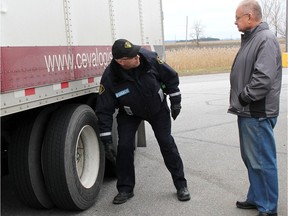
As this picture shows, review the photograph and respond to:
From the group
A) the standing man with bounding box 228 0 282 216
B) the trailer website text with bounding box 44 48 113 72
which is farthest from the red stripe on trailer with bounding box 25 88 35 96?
the standing man with bounding box 228 0 282 216

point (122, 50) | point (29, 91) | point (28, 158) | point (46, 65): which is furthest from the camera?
point (122, 50)

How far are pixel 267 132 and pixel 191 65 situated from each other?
2441 centimetres

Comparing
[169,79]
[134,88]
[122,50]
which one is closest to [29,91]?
[122,50]

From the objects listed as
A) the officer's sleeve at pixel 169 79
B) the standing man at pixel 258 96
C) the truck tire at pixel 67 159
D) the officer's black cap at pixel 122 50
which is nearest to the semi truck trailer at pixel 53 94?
the truck tire at pixel 67 159

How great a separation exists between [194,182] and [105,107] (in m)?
1.52

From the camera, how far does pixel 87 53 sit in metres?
4.21

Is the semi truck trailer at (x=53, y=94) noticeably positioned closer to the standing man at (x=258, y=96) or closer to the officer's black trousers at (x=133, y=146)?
the officer's black trousers at (x=133, y=146)

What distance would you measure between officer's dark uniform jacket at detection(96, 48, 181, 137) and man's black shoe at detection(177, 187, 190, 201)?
0.87 meters

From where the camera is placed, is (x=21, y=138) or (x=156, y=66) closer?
(x=21, y=138)

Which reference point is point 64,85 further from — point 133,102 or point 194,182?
point 194,182

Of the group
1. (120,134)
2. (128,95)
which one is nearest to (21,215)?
(120,134)

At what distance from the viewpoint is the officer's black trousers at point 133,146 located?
14.4 ft

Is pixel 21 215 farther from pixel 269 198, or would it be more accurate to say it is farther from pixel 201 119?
pixel 201 119

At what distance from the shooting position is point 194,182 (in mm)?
4965
